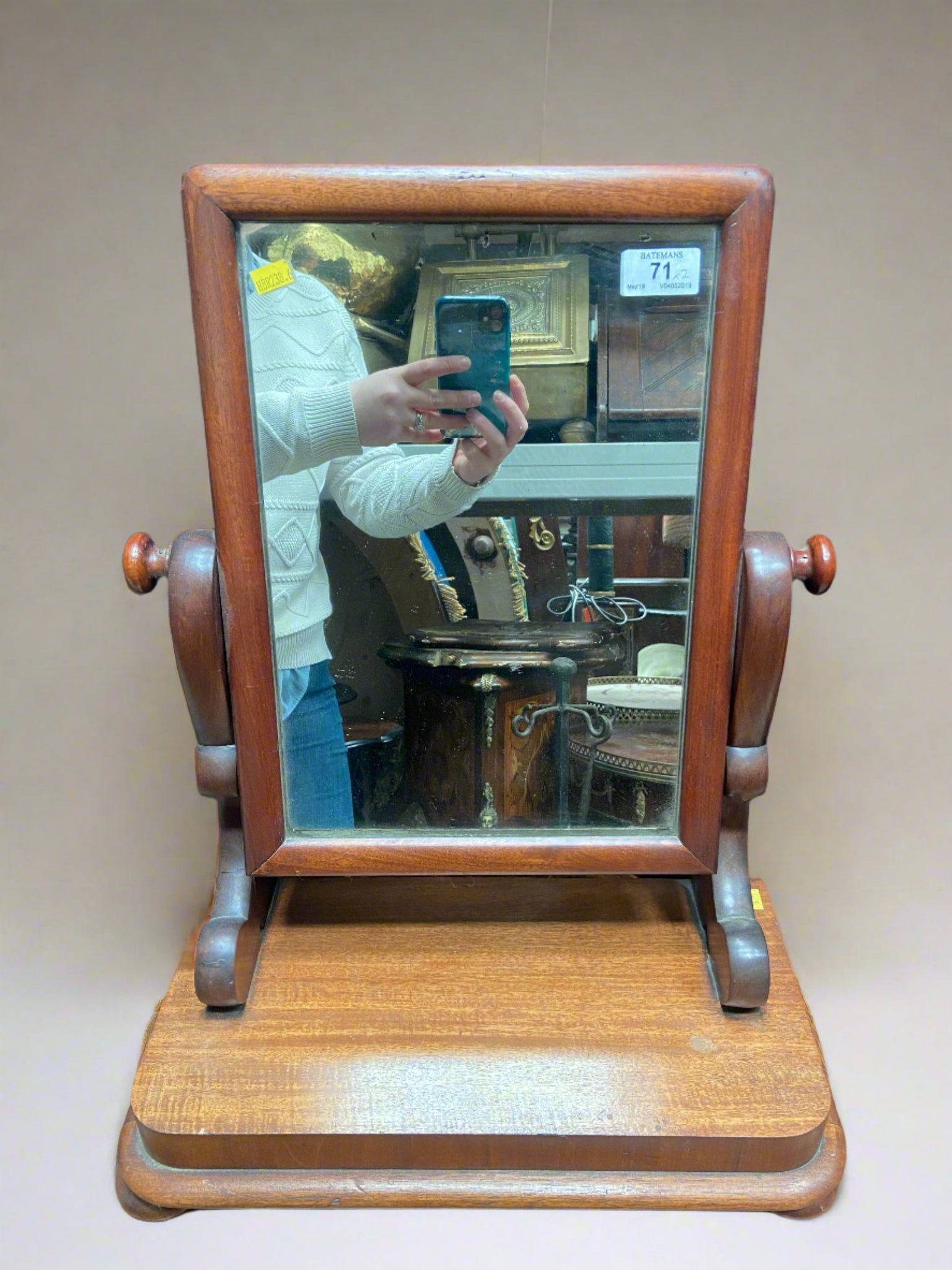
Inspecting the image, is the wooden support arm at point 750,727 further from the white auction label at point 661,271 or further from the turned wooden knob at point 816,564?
the white auction label at point 661,271

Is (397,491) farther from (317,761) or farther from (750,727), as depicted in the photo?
(750,727)

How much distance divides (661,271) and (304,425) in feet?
0.98

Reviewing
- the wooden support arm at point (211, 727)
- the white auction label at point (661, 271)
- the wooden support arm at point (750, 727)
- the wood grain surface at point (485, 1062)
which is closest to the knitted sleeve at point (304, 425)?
the wooden support arm at point (211, 727)

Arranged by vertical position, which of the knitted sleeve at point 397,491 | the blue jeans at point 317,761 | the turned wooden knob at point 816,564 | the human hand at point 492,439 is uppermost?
the human hand at point 492,439

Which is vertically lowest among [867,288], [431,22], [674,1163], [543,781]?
[674,1163]

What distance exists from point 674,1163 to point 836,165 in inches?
38.5

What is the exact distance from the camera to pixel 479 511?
82cm

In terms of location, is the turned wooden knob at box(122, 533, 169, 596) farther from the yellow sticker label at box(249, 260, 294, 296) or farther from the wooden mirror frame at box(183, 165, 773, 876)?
the yellow sticker label at box(249, 260, 294, 296)

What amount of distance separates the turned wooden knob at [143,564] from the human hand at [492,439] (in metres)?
0.26

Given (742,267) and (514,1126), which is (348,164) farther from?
(514,1126)

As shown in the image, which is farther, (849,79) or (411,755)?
(849,79)

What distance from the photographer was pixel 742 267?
2.45 ft

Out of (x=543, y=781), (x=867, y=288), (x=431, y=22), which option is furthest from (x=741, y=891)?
(x=431, y=22)

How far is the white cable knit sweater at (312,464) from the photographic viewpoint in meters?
0.77
